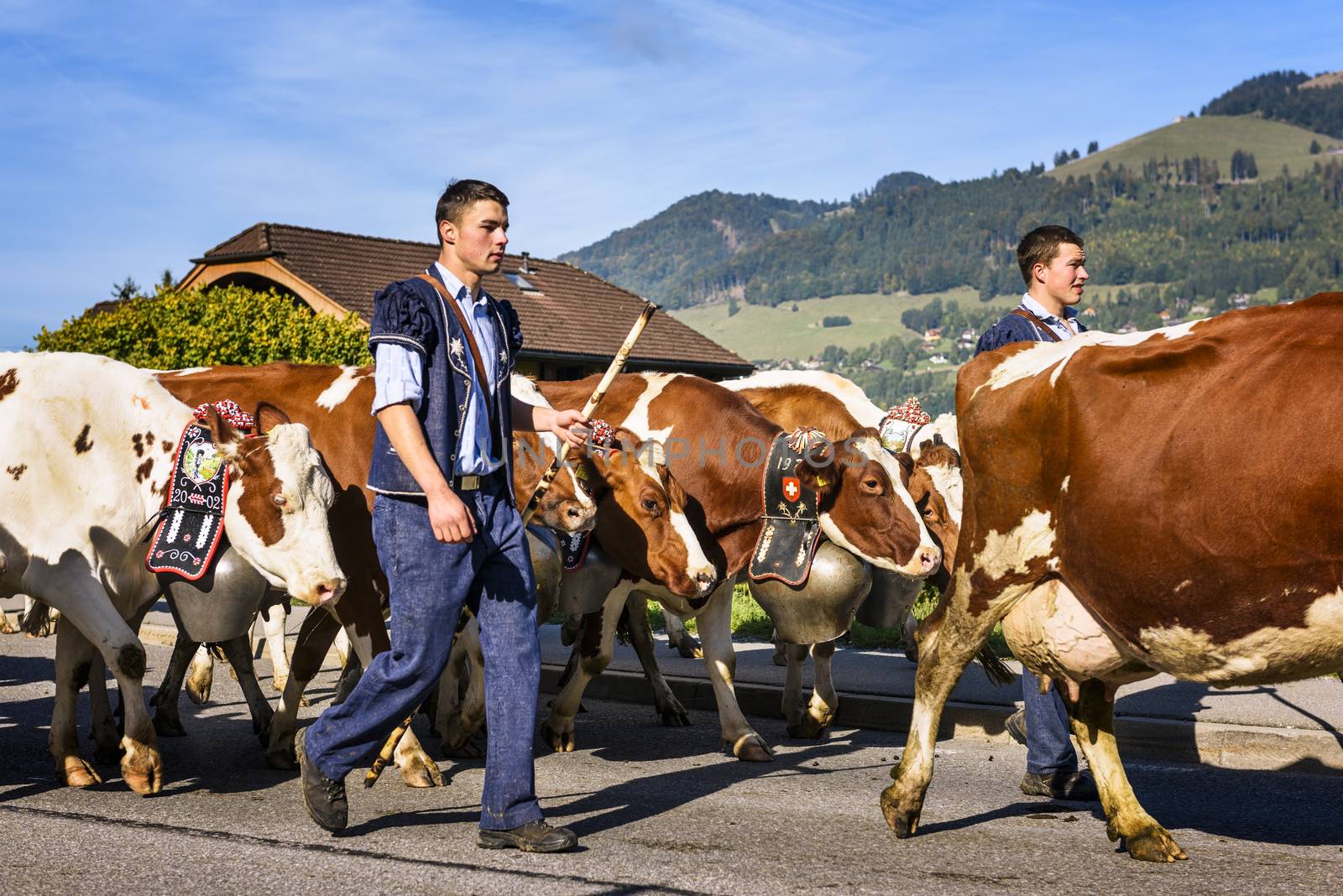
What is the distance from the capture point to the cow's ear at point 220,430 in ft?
21.8

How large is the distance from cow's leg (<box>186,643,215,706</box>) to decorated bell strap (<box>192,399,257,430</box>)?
265 centimetres

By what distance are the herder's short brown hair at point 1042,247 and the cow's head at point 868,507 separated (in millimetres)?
1544

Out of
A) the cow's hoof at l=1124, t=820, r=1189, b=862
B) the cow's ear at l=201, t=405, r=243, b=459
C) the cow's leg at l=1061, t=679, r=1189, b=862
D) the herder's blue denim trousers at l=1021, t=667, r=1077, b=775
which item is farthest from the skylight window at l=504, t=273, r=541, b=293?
the cow's hoof at l=1124, t=820, r=1189, b=862

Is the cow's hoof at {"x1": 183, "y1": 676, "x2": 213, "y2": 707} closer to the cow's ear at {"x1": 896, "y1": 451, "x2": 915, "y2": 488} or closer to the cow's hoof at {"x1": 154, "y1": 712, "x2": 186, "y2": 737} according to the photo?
the cow's hoof at {"x1": 154, "y1": 712, "x2": 186, "y2": 737}

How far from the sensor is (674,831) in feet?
18.5

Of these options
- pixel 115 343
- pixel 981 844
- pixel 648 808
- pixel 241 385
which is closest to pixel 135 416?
pixel 241 385

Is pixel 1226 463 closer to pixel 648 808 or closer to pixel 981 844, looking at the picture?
pixel 981 844

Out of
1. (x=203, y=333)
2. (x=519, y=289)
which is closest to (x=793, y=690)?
(x=203, y=333)

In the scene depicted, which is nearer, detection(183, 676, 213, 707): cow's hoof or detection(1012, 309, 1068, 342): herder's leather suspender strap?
detection(1012, 309, 1068, 342): herder's leather suspender strap

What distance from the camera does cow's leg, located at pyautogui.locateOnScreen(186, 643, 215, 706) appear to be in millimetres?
9078

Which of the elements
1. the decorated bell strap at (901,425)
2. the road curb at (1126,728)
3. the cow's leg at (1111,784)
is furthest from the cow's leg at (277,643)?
the cow's leg at (1111,784)

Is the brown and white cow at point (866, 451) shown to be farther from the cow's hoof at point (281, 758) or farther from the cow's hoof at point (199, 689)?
the cow's hoof at point (199, 689)

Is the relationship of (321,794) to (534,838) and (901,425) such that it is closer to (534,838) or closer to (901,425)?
(534,838)

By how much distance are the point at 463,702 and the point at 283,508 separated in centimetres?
169
